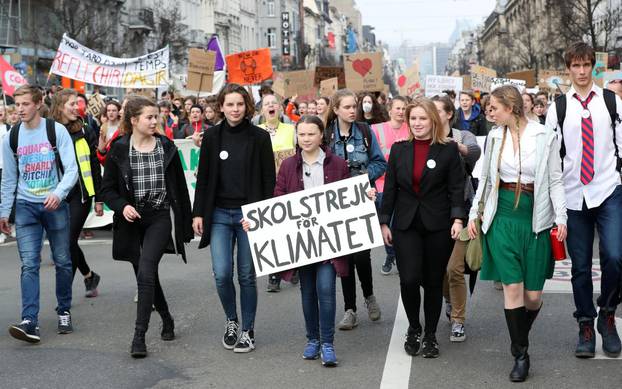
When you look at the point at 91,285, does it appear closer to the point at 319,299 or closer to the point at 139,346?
the point at 139,346

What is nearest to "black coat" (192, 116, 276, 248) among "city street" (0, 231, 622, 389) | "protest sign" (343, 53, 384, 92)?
"city street" (0, 231, 622, 389)

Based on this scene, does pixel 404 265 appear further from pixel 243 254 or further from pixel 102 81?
pixel 102 81

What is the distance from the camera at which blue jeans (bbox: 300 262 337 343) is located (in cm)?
657

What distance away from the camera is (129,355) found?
695 cm

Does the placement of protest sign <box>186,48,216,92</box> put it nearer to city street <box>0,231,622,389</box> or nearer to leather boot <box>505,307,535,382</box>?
city street <box>0,231,622,389</box>

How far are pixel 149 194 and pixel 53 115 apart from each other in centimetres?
181

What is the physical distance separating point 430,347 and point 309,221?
1.17 m

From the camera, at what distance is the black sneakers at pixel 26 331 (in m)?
7.25

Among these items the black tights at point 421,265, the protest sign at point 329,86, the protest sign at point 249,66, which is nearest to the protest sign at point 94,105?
the protest sign at point 249,66

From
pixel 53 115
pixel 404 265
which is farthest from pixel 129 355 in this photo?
pixel 53 115

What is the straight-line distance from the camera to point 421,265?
6.70 meters

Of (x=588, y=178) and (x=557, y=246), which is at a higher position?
(x=588, y=178)

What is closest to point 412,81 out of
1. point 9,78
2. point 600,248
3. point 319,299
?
point 9,78

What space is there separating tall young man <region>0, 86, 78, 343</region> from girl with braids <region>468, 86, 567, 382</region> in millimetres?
3267
